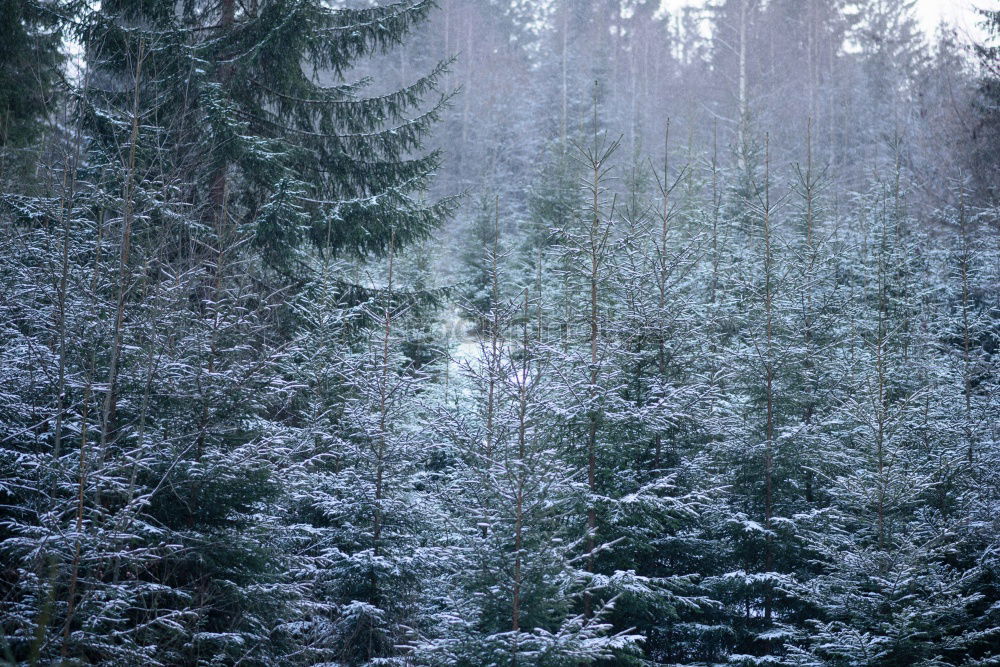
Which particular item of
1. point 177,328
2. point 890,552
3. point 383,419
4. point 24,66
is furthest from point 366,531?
point 24,66

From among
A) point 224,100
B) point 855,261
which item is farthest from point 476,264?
point 224,100

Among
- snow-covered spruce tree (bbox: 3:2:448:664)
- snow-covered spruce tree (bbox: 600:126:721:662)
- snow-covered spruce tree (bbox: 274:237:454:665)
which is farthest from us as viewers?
snow-covered spruce tree (bbox: 600:126:721:662)

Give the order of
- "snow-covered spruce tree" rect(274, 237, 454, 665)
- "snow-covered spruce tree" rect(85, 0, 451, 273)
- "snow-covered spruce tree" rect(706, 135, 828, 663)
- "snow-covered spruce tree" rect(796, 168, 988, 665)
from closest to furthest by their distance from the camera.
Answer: "snow-covered spruce tree" rect(796, 168, 988, 665) < "snow-covered spruce tree" rect(274, 237, 454, 665) < "snow-covered spruce tree" rect(706, 135, 828, 663) < "snow-covered spruce tree" rect(85, 0, 451, 273)

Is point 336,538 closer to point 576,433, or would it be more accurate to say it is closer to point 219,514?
point 219,514

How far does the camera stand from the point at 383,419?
9594 millimetres

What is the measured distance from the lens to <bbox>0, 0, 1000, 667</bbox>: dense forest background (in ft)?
23.1

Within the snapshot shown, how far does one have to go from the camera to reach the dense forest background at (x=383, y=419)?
7.04 m

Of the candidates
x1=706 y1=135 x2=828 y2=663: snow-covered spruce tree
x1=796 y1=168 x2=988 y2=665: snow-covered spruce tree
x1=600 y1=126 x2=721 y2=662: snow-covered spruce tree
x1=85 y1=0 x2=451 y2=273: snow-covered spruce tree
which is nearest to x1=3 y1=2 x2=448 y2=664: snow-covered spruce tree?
x1=85 y1=0 x2=451 y2=273: snow-covered spruce tree

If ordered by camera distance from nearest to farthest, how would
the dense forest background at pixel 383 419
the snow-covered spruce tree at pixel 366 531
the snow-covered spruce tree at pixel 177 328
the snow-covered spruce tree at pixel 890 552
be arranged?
the snow-covered spruce tree at pixel 177 328, the dense forest background at pixel 383 419, the snow-covered spruce tree at pixel 890 552, the snow-covered spruce tree at pixel 366 531

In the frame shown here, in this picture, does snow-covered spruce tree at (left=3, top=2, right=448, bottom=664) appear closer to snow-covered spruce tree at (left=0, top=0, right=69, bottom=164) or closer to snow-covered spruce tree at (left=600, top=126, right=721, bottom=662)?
snow-covered spruce tree at (left=0, top=0, right=69, bottom=164)

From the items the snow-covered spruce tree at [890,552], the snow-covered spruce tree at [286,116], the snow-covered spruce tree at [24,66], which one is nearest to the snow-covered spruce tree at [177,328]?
the snow-covered spruce tree at [286,116]

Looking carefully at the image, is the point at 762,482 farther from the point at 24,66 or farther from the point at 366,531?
the point at 24,66

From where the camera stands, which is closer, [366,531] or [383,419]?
[366,531]

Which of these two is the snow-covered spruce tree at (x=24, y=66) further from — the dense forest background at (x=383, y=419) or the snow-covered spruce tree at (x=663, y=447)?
the snow-covered spruce tree at (x=663, y=447)
